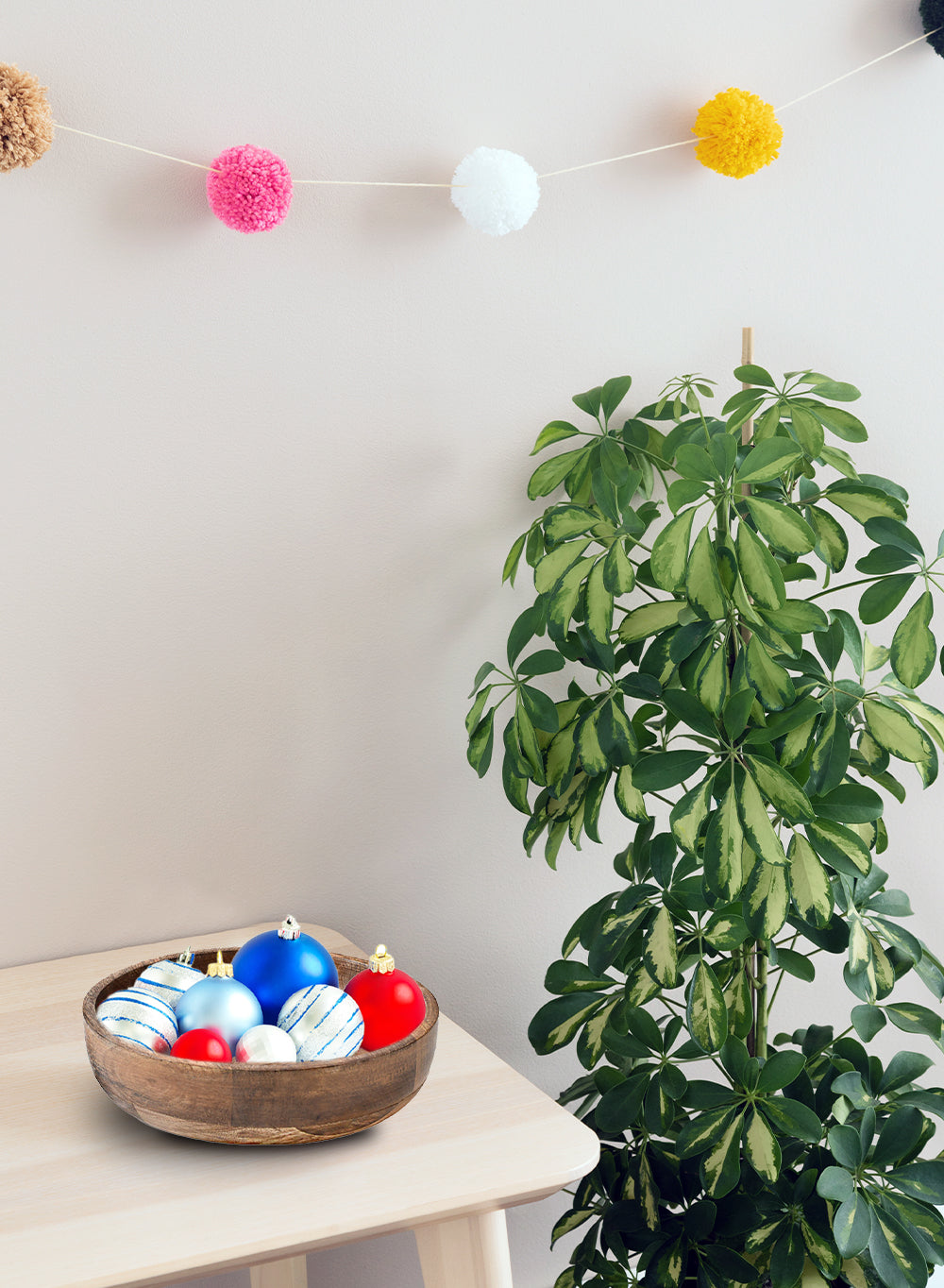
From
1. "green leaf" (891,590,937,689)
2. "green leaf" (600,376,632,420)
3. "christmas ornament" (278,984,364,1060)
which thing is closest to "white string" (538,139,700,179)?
"green leaf" (600,376,632,420)

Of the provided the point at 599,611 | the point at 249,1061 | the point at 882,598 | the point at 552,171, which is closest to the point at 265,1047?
the point at 249,1061

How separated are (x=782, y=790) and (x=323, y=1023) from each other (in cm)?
45

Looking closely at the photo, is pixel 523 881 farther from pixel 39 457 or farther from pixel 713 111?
pixel 713 111

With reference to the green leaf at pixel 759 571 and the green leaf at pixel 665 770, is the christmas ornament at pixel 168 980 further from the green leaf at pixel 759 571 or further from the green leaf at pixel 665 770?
the green leaf at pixel 759 571

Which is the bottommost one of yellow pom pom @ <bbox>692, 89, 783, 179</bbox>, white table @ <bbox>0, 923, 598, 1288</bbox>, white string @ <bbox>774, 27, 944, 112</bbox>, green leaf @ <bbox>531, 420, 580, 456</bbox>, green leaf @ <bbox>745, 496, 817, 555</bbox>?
white table @ <bbox>0, 923, 598, 1288</bbox>

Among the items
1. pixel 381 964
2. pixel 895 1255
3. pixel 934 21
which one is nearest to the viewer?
pixel 381 964

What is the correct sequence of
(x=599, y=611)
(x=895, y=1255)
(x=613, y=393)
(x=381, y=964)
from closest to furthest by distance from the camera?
1. (x=381, y=964)
2. (x=895, y=1255)
3. (x=599, y=611)
4. (x=613, y=393)

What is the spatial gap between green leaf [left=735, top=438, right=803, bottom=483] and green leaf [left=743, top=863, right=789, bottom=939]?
0.36 meters

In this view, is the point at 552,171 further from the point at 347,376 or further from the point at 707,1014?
the point at 707,1014

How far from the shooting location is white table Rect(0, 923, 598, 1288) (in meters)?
0.72

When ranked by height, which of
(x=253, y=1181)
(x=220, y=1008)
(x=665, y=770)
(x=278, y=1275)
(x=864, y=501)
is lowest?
(x=278, y=1275)

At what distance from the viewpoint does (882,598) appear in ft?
3.71

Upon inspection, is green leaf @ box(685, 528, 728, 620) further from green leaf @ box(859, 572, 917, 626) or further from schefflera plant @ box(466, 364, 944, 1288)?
green leaf @ box(859, 572, 917, 626)

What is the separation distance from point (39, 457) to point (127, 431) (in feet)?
0.31
